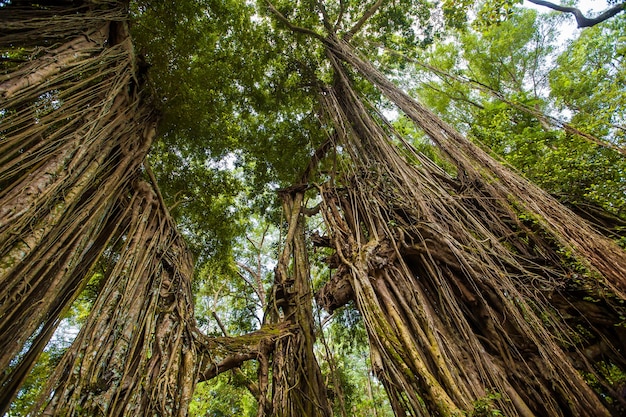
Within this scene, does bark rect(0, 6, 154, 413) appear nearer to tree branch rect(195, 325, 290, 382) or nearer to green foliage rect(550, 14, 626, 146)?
tree branch rect(195, 325, 290, 382)

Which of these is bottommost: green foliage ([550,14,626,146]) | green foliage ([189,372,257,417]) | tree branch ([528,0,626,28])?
green foliage ([189,372,257,417])

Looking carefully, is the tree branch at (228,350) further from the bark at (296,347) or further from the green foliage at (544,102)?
the green foliage at (544,102)

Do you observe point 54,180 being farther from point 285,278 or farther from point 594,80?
point 594,80

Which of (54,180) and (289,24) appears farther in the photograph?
(289,24)

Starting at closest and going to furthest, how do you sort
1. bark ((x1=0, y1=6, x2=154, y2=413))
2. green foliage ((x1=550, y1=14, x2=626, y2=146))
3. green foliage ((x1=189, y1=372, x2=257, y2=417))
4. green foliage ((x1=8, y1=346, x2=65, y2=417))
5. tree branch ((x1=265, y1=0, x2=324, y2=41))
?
bark ((x1=0, y1=6, x2=154, y2=413)), green foliage ((x1=550, y1=14, x2=626, y2=146)), green foliage ((x1=8, y1=346, x2=65, y2=417)), tree branch ((x1=265, y1=0, x2=324, y2=41)), green foliage ((x1=189, y1=372, x2=257, y2=417))

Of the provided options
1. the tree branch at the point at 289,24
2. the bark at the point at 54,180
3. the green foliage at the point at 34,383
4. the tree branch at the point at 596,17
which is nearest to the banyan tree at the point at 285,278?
the bark at the point at 54,180

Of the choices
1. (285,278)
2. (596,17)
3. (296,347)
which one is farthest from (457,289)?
(596,17)

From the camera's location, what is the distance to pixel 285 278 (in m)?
3.35

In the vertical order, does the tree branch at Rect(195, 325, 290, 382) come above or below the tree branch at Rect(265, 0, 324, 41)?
below

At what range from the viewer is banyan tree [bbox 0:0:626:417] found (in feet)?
5.67

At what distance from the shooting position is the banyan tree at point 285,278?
5.67 feet

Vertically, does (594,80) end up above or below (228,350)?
above

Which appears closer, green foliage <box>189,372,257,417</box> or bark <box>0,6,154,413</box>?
bark <box>0,6,154,413</box>

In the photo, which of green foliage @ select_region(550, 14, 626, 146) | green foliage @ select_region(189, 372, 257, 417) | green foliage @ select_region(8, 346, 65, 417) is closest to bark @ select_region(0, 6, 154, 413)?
green foliage @ select_region(8, 346, 65, 417)
